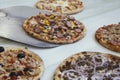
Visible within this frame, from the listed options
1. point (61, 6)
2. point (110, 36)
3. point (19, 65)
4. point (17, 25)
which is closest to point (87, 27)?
point (110, 36)

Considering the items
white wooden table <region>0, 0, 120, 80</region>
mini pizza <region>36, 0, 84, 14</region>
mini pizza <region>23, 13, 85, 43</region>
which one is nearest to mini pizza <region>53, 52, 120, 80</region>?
white wooden table <region>0, 0, 120, 80</region>

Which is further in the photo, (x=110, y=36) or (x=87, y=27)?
(x=87, y=27)

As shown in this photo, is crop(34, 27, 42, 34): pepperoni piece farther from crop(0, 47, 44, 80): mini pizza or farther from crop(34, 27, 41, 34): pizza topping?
crop(0, 47, 44, 80): mini pizza

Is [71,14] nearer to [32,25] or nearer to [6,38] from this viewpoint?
[32,25]

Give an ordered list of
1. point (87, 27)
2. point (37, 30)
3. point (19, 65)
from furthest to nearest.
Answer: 1. point (87, 27)
2. point (37, 30)
3. point (19, 65)

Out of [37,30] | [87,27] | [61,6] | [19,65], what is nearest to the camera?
[19,65]

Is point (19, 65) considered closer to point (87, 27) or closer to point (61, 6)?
point (87, 27)

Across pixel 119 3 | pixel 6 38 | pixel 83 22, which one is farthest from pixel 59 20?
pixel 119 3

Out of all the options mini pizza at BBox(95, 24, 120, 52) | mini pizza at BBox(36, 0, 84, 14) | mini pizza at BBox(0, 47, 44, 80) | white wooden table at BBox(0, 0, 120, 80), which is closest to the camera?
mini pizza at BBox(0, 47, 44, 80)
